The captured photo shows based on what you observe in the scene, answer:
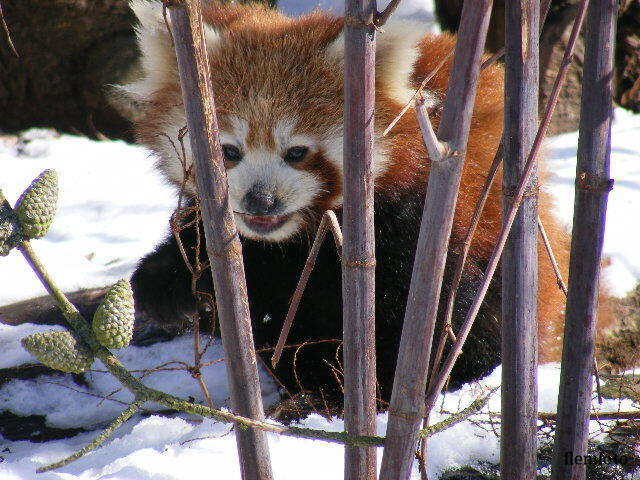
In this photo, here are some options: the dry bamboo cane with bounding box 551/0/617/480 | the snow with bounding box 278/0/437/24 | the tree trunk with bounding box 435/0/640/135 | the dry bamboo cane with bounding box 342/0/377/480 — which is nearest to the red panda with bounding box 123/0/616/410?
the dry bamboo cane with bounding box 551/0/617/480

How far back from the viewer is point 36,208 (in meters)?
1.03

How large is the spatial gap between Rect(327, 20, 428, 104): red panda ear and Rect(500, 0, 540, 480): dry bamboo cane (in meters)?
1.14

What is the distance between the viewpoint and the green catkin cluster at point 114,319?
3.43 ft

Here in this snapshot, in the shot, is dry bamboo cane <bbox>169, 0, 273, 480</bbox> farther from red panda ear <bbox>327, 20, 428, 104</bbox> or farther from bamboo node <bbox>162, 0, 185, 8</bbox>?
red panda ear <bbox>327, 20, 428, 104</bbox>

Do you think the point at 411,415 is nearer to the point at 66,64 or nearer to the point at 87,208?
the point at 87,208

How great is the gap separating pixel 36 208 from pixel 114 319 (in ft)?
0.67

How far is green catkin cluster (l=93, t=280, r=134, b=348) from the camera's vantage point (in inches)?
41.2

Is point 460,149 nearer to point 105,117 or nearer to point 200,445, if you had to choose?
point 200,445

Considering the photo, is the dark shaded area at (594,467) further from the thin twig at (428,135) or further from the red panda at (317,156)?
the thin twig at (428,135)

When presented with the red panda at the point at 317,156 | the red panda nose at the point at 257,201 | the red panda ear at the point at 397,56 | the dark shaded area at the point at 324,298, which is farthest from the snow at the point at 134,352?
the red panda ear at the point at 397,56

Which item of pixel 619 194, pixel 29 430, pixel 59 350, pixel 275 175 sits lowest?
pixel 59 350

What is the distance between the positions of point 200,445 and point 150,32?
58.0 inches

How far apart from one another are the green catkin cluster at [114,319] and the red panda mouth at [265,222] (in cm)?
129

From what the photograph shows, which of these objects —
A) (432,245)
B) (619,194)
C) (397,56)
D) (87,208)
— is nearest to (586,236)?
(432,245)
